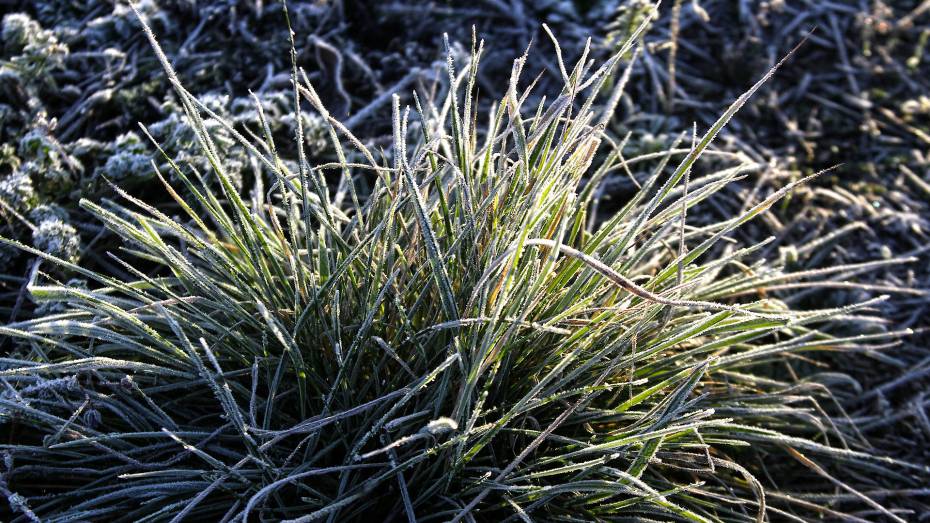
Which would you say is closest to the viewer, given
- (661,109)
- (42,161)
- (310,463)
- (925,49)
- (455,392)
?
(310,463)

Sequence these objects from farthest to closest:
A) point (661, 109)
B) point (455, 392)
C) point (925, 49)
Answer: point (925, 49) → point (661, 109) → point (455, 392)

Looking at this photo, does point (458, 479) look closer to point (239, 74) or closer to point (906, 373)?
point (906, 373)

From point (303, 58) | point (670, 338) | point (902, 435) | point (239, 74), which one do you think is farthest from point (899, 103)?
point (239, 74)

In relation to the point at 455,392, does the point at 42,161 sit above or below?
above

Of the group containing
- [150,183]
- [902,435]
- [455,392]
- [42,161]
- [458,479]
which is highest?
[42,161]

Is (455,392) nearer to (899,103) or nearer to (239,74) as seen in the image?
Answer: (239,74)

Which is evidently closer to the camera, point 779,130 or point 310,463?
point 310,463
